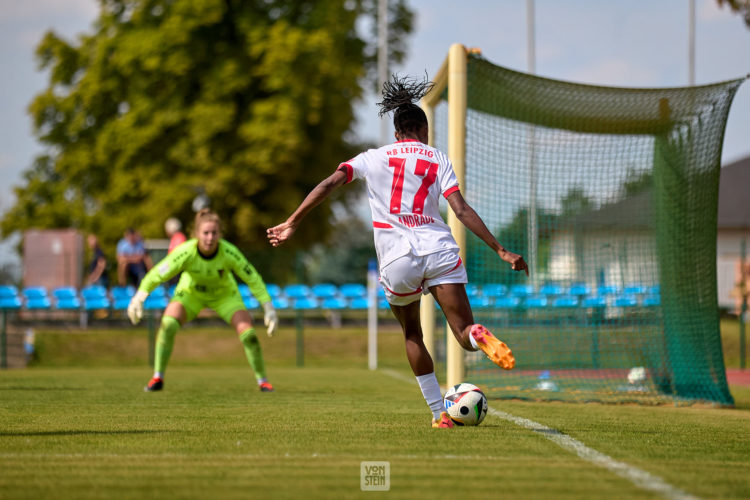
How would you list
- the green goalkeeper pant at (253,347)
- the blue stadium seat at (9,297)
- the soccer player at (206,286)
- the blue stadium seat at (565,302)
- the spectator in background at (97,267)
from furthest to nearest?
1. the spectator in background at (97,267)
2. the blue stadium seat at (9,297)
3. the blue stadium seat at (565,302)
4. the green goalkeeper pant at (253,347)
5. the soccer player at (206,286)

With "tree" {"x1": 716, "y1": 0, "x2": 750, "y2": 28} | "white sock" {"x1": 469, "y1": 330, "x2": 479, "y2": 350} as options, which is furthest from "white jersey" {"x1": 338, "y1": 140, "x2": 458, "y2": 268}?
"tree" {"x1": 716, "y1": 0, "x2": 750, "y2": 28}

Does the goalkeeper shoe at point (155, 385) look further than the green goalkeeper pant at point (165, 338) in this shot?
Yes

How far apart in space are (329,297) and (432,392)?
1865cm

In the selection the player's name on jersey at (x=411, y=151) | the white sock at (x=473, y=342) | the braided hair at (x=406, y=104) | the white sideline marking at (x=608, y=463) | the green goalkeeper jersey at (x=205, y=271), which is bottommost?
the white sideline marking at (x=608, y=463)

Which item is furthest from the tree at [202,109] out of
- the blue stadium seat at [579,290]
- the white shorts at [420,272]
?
the white shorts at [420,272]

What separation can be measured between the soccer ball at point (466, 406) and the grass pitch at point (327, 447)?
4.7 inches

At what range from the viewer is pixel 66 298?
2269 cm

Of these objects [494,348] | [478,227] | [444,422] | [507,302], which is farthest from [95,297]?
[494,348]

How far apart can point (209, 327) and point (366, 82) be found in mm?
15418

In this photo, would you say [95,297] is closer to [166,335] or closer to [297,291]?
[297,291]

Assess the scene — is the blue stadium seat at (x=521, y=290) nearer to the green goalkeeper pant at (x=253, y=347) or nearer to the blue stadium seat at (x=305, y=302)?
the green goalkeeper pant at (x=253, y=347)

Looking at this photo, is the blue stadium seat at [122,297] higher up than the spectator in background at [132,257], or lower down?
lower down

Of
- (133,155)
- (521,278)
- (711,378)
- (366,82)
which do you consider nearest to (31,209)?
(133,155)

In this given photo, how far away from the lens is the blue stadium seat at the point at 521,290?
1268 cm
